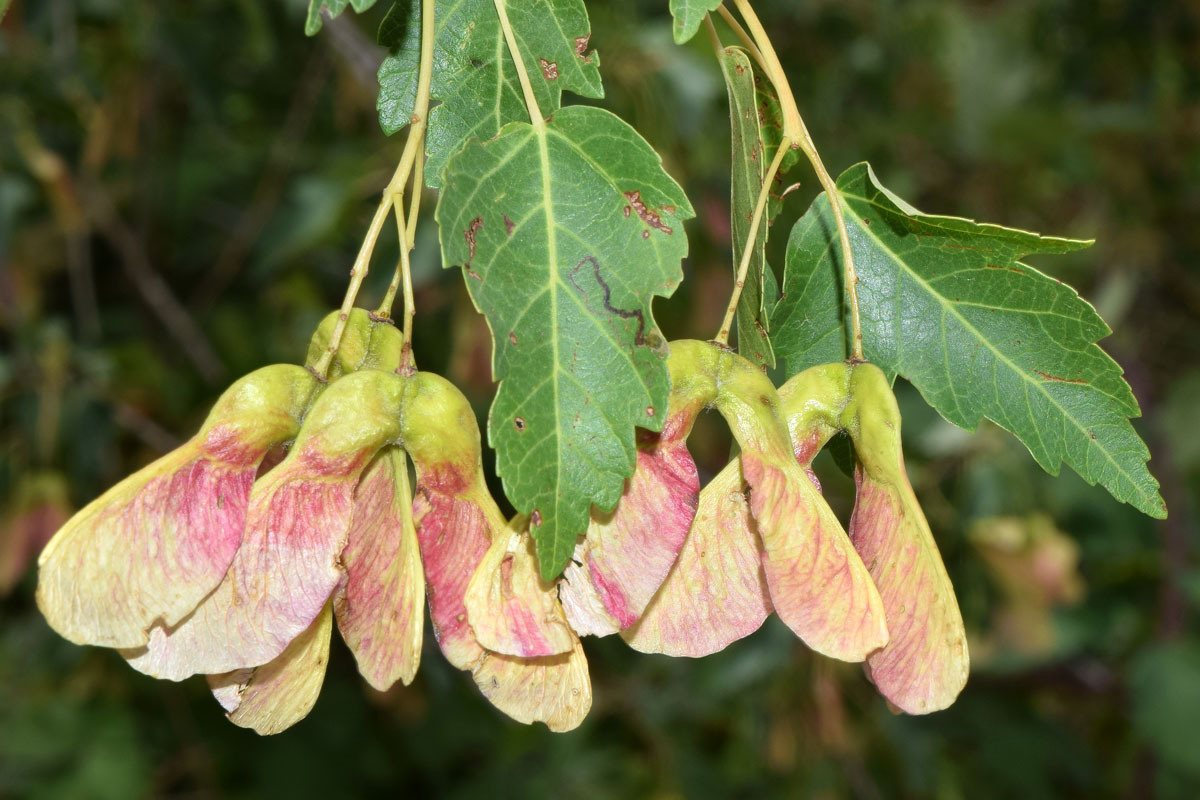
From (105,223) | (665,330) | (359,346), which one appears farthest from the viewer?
(105,223)

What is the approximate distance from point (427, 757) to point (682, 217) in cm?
295

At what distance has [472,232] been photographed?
2.44ft

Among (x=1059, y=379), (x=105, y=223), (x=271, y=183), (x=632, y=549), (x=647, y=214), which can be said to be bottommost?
(x=271, y=183)

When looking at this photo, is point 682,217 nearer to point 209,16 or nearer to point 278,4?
point 278,4

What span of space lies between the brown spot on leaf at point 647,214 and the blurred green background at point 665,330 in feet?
3.89

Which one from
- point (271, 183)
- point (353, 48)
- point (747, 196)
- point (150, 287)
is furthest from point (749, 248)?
point (271, 183)

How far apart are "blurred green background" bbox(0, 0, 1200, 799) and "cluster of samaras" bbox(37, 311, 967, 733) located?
1244mm

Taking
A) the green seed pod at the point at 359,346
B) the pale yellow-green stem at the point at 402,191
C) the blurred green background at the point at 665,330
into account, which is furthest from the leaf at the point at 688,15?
the blurred green background at the point at 665,330

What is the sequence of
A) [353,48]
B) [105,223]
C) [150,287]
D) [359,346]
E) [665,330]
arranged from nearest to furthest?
[359,346] < [353,48] < [665,330] < [150,287] < [105,223]

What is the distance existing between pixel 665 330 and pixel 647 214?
1189 millimetres

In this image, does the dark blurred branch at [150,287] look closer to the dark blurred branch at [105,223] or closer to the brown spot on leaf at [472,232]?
the dark blurred branch at [105,223]

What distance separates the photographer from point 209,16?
8.75 feet

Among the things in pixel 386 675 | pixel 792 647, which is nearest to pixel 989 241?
pixel 386 675

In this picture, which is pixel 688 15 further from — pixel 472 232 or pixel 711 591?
pixel 711 591
